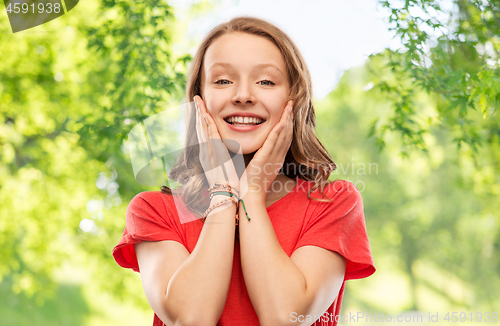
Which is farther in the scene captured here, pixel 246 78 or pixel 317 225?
pixel 246 78

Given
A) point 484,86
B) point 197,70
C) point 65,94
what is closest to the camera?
point 197,70

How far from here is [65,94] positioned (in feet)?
17.0

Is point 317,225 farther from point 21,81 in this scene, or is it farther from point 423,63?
point 21,81

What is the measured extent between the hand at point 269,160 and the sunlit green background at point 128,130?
1353 mm

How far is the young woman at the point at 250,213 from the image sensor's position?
1.22 meters

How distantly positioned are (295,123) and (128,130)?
1.99 m

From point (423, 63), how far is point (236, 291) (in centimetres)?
208

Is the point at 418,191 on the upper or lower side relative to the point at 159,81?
lower

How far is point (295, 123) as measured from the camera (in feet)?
5.29

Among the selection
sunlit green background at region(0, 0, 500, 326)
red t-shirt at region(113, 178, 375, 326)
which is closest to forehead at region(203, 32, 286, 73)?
red t-shirt at region(113, 178, 375, 326)

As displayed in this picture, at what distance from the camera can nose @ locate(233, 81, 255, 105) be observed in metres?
1.46

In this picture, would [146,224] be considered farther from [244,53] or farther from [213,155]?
[244,53]

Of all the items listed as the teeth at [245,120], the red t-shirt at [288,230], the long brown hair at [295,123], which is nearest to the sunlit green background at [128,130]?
the long brown hair at [295,123]

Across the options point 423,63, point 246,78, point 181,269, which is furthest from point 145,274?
point 423,63
